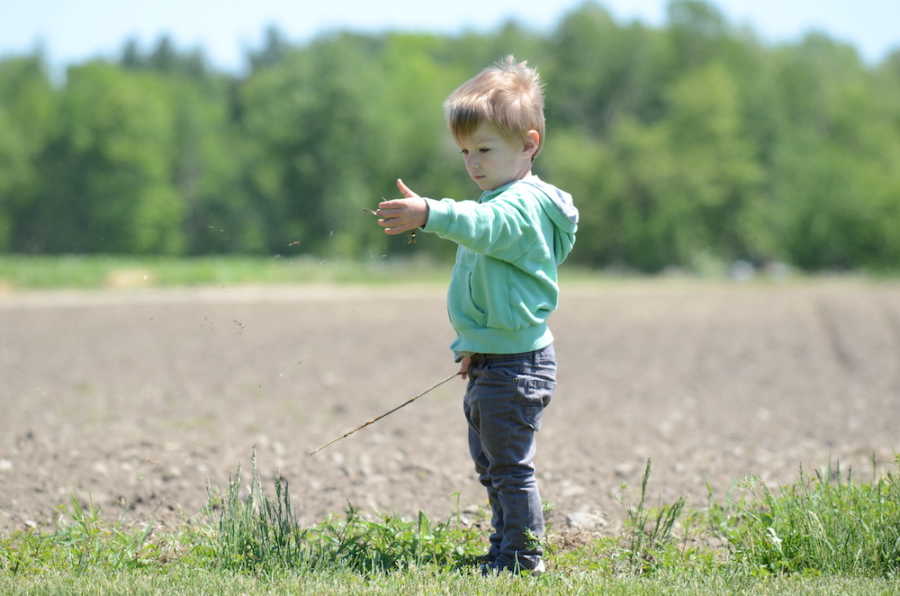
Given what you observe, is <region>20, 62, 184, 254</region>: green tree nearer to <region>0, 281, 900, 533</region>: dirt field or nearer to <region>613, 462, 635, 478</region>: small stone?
<region>0, 281, 900, 533</region>: dirt field

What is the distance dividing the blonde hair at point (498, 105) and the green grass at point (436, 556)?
1526 millimetres

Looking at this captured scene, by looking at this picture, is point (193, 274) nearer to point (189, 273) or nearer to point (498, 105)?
point (189, 273)

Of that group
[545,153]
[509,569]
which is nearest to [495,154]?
[509,569]

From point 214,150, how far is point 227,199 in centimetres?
492

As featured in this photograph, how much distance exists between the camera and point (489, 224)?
150 inches

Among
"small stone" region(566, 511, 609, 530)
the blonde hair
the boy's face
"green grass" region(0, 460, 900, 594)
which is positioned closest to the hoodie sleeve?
the boy's face

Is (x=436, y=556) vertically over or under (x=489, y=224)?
under

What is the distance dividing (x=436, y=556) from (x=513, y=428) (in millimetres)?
733

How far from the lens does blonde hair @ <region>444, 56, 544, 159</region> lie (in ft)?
13.1

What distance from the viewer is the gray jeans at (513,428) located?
4.12 meters

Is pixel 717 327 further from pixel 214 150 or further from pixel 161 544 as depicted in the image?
pixel 214 150

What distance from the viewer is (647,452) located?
24.5 feet

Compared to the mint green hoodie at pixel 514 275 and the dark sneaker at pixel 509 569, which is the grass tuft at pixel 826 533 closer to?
the dark sneaker at pixel 509 569

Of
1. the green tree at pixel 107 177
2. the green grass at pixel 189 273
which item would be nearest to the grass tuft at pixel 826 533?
the green grass at pixel 189 273
